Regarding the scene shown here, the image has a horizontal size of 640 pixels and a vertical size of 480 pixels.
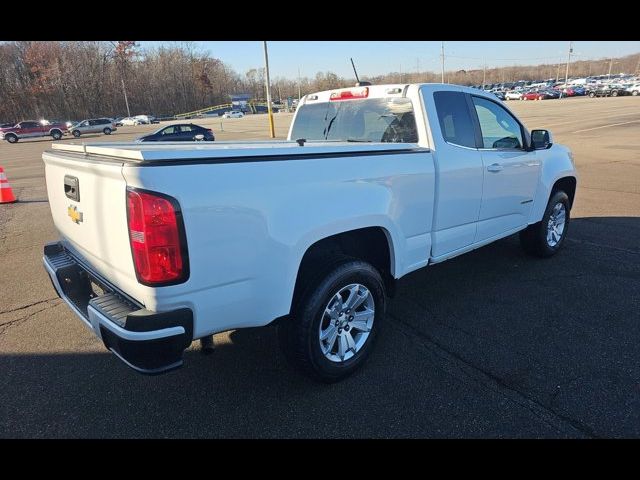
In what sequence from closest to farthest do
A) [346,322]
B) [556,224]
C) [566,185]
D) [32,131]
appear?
[346,322] → [556,224] → [566,185] → [32,131]

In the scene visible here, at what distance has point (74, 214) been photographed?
2.74 m

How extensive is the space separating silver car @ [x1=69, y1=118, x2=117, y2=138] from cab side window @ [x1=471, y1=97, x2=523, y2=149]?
46035 millimetres

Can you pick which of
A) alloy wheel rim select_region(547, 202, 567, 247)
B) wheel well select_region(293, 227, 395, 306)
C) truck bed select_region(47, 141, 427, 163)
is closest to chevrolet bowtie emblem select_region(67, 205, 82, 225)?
truck bed select_region(47, 141, 427, 163)

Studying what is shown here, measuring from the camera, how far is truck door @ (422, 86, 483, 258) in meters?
3.43

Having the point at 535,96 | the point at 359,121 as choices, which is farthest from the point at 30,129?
the point at 535,96

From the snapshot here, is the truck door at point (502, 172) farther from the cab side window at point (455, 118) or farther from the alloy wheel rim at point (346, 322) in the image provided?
the alloy wheel rim at point (346, 322)

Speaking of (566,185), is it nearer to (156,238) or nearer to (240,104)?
(156,238)

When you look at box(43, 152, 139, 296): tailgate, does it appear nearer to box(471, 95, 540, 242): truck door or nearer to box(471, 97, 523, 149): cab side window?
box(471, 95, 540, 242): truck door

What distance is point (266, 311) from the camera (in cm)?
244

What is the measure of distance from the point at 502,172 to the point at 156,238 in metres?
3.37

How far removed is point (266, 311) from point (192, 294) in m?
0.47

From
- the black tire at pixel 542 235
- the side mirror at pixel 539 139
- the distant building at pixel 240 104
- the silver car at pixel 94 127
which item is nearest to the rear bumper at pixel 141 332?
the side mirror at pixel 539 139
